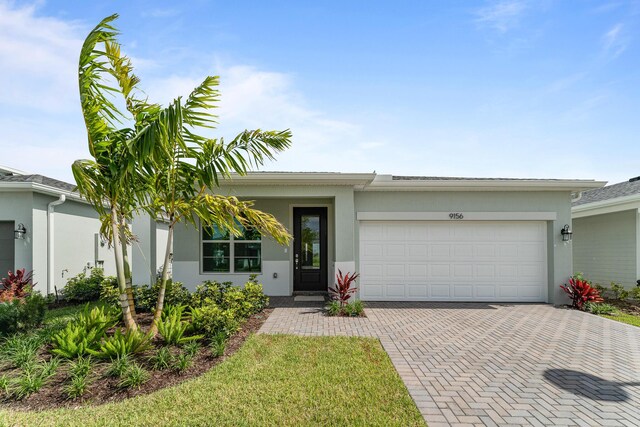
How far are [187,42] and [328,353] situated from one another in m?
7.05

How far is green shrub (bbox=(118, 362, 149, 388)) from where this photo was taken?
3.92 metres

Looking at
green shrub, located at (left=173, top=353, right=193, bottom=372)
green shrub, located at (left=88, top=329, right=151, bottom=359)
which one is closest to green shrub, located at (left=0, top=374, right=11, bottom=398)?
green shrub, located at (left=88, top=329, right=151, bottom=359)

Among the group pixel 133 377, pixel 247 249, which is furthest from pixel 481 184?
pixel 133 377

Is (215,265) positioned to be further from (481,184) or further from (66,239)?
(481,184)

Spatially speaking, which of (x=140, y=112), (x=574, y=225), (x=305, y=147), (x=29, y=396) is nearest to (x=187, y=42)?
(x=140, y=112)

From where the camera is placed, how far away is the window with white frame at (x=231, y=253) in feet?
32.7

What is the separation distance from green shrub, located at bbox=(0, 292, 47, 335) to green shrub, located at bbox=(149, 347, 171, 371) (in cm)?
304

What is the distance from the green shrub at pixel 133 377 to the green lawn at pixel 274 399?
11.2 inches

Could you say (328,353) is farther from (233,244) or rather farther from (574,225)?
(574,225)

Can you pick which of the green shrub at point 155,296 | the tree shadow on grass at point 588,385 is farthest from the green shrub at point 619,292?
the green shrub at point 155,296

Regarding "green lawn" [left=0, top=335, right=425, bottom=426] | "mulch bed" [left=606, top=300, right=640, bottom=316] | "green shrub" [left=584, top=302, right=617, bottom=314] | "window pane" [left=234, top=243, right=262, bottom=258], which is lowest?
"mulch bed" [left=606, top=300, right=640, bottom=316]

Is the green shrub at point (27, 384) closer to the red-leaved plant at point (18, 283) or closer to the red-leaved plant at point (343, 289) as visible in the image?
the red-leaved plant at point (18, 283)

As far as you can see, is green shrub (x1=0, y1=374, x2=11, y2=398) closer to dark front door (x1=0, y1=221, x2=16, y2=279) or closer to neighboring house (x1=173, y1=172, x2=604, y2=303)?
neighboring house (x1=173, y1=172, x2=604, y2=303)

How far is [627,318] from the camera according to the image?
24.8 feet
